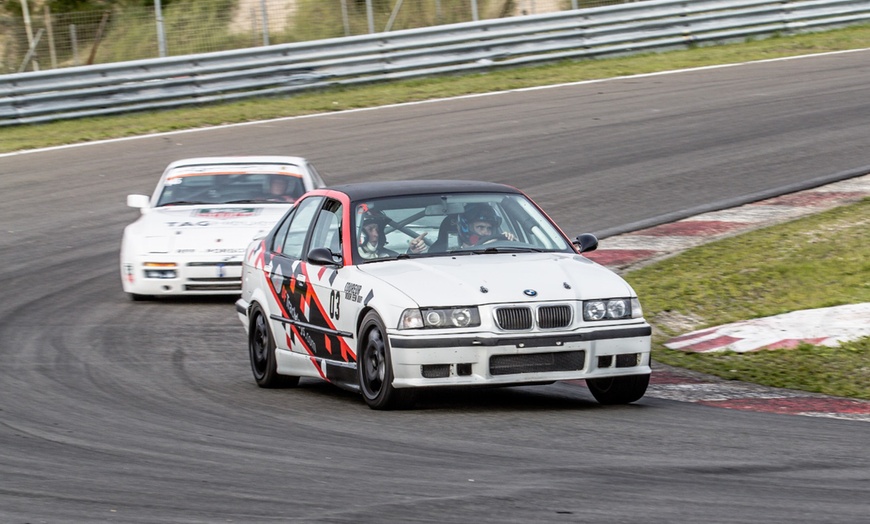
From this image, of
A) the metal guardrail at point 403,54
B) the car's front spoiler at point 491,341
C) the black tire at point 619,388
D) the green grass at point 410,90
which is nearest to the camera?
the car's front spoiler at point 491,341

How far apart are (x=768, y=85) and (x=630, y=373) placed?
16.4 metres

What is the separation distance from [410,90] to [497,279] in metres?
17.8

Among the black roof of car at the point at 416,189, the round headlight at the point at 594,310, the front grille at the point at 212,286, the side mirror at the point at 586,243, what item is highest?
the black roof of car at the point at 416,189

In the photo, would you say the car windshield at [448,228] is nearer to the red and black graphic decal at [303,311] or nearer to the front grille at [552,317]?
the red and black graphic decal at [303,311]

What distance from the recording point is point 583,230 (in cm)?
1500

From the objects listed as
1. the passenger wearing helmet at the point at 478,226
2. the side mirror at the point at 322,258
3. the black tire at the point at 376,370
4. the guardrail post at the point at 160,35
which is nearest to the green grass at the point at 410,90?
the guardrail post at the point at 160,35

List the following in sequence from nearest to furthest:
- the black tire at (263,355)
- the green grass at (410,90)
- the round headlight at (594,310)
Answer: the round headlight at (594,310), the black tire at (263,355), the green grass at (410,90)

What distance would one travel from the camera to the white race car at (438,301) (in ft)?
25.1

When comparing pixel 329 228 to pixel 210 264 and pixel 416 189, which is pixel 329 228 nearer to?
pixel 416 189

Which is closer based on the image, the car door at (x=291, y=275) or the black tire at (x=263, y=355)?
the car door at (x=291, y=275)

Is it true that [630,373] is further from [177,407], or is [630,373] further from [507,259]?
[177,407]

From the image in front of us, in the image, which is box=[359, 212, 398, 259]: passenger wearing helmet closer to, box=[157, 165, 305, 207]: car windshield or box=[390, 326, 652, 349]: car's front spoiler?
box=[390, 326, 652, 349]: car's front spoiler

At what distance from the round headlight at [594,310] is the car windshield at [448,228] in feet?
2.94

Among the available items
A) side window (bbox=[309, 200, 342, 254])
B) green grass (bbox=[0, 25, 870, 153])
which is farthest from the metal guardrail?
side window (bbox=[309, 200, 342, 254])
